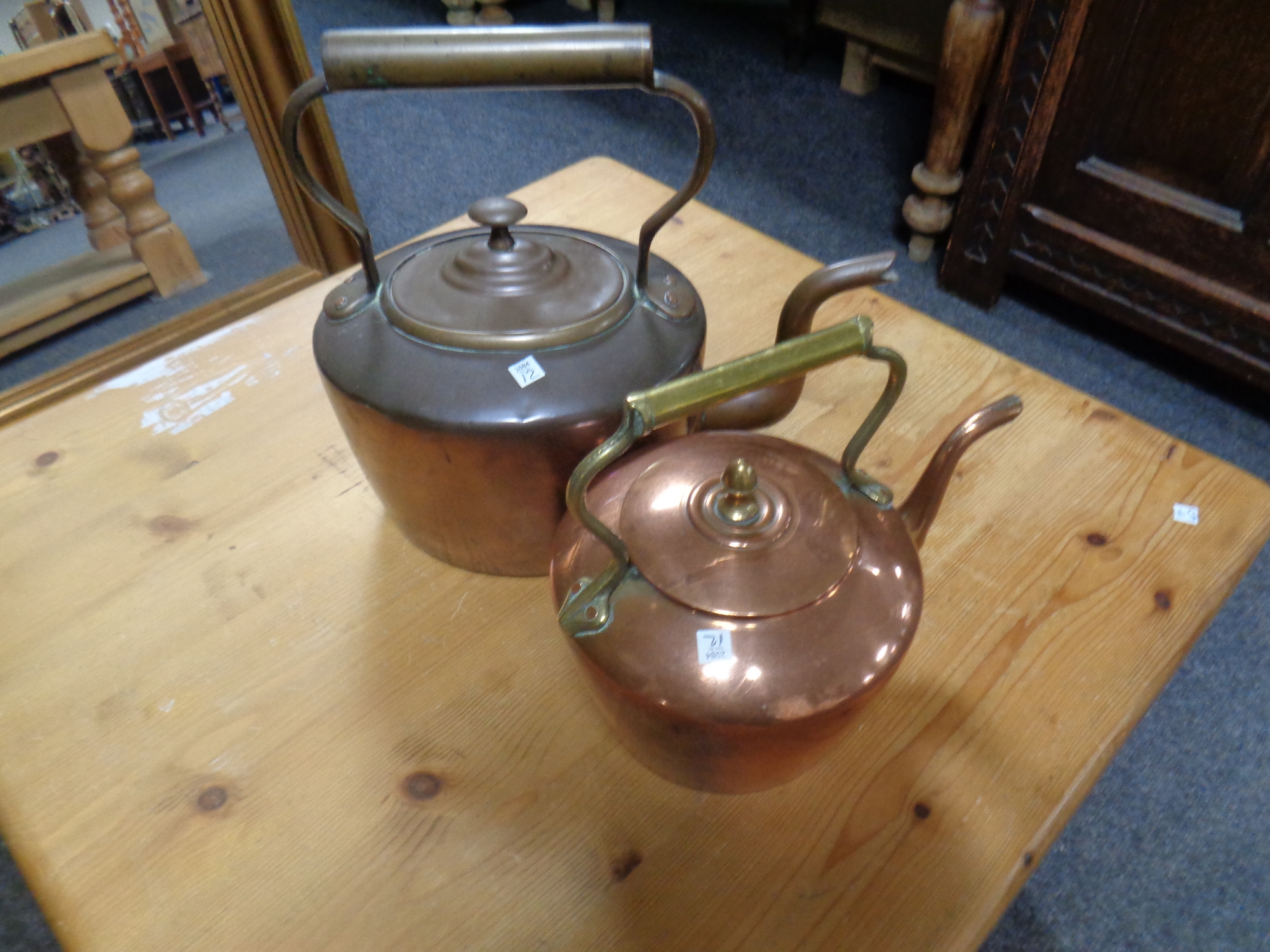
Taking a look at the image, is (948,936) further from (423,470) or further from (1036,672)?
(423,470)

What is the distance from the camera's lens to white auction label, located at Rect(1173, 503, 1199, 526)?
0.74 m

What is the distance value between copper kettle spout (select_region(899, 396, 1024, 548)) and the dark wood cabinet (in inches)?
38.9

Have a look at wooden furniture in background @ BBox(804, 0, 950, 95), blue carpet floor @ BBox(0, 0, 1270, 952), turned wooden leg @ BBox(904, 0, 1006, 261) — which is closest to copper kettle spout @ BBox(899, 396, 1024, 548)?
blue carpet floor @ BBox(0, 0, 1270, 952)

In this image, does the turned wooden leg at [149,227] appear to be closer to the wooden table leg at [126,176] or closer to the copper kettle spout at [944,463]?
the wooden table leg at [126,176]

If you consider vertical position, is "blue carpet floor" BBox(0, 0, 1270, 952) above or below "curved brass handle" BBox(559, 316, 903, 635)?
below

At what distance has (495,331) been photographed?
0.57 meters

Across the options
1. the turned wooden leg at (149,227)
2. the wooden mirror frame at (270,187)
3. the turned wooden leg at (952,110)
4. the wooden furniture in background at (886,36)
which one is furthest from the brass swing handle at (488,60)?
the wooden furniture in background at (886,36)

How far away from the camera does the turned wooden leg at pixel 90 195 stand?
1.47 metres

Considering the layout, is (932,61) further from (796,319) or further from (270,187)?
(796,319)

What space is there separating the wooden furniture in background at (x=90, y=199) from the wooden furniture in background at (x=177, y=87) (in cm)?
7

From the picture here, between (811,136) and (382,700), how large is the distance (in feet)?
6.45

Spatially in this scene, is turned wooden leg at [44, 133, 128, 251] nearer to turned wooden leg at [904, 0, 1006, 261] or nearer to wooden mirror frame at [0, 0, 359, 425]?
wooden mirror frame at [0, 0, 359, 425]

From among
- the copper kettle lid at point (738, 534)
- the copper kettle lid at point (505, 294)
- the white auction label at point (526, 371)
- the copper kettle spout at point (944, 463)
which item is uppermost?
the copper kettle lid at point (505, 294)

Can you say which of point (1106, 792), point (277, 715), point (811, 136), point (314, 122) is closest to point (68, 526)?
point (277, 715)
